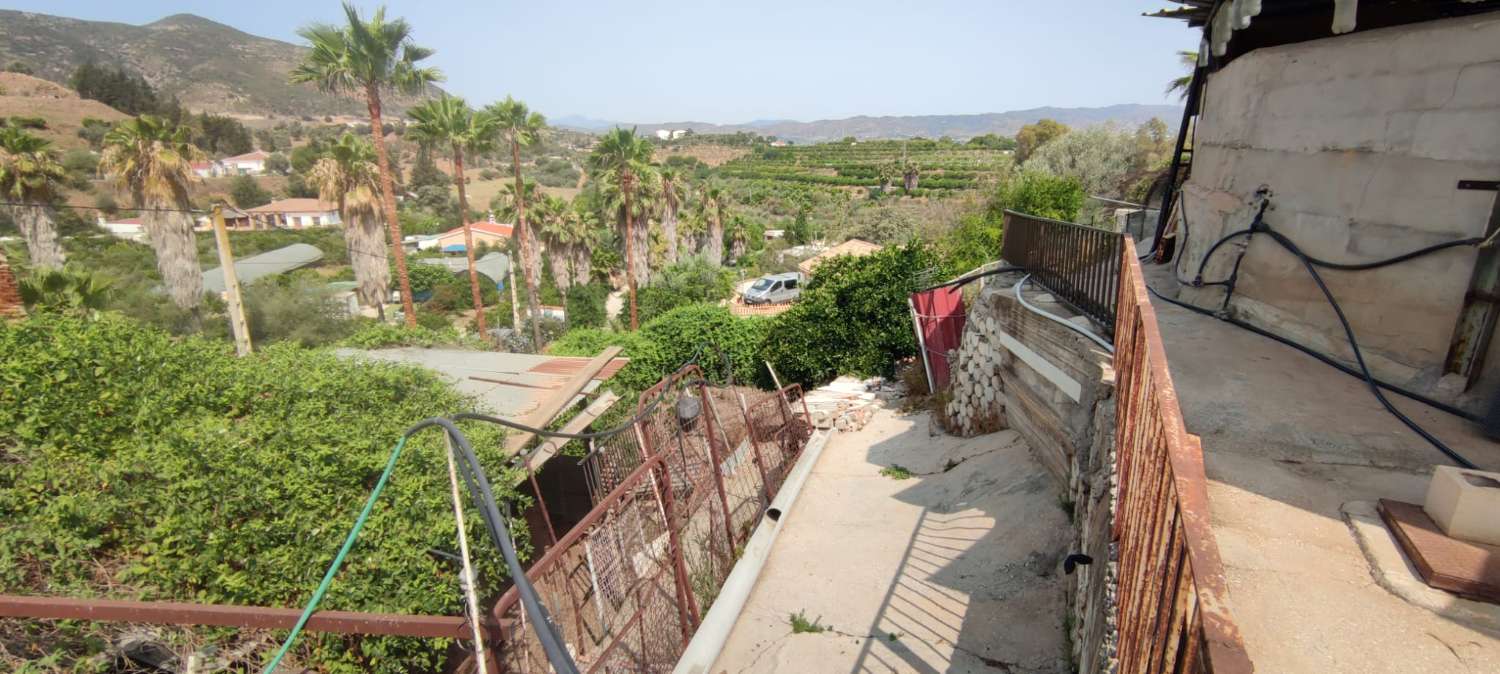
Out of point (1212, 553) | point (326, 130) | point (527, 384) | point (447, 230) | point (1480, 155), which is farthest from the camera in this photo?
point (326, 130)

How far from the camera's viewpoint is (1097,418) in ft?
16.0

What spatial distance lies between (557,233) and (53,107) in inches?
2417

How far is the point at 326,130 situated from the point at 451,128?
9597 cm

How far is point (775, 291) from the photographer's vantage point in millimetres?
33219

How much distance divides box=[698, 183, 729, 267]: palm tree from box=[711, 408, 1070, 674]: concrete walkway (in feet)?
124

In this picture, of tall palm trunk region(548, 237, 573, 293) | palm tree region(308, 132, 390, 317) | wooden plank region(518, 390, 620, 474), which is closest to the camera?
wooden plank region(518, 390, 620, 474)

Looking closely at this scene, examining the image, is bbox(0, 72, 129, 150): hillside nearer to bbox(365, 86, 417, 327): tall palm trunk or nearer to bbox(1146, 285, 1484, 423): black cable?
bbox(365, 86, 417, 327): tall palm trunk

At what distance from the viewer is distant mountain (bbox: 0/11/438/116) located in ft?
322

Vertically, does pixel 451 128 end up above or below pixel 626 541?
above

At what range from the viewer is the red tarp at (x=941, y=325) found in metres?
13.7

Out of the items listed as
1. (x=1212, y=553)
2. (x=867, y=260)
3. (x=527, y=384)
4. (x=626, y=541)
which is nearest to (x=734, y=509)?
(x=626, y=541)

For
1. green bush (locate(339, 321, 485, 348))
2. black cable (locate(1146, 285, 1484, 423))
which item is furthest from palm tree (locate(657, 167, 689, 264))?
black cable (locate(1146, 285, 1484, 423))

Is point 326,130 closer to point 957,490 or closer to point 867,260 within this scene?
point 867,260

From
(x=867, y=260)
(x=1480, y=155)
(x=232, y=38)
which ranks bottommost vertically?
(x=867, y=260)
